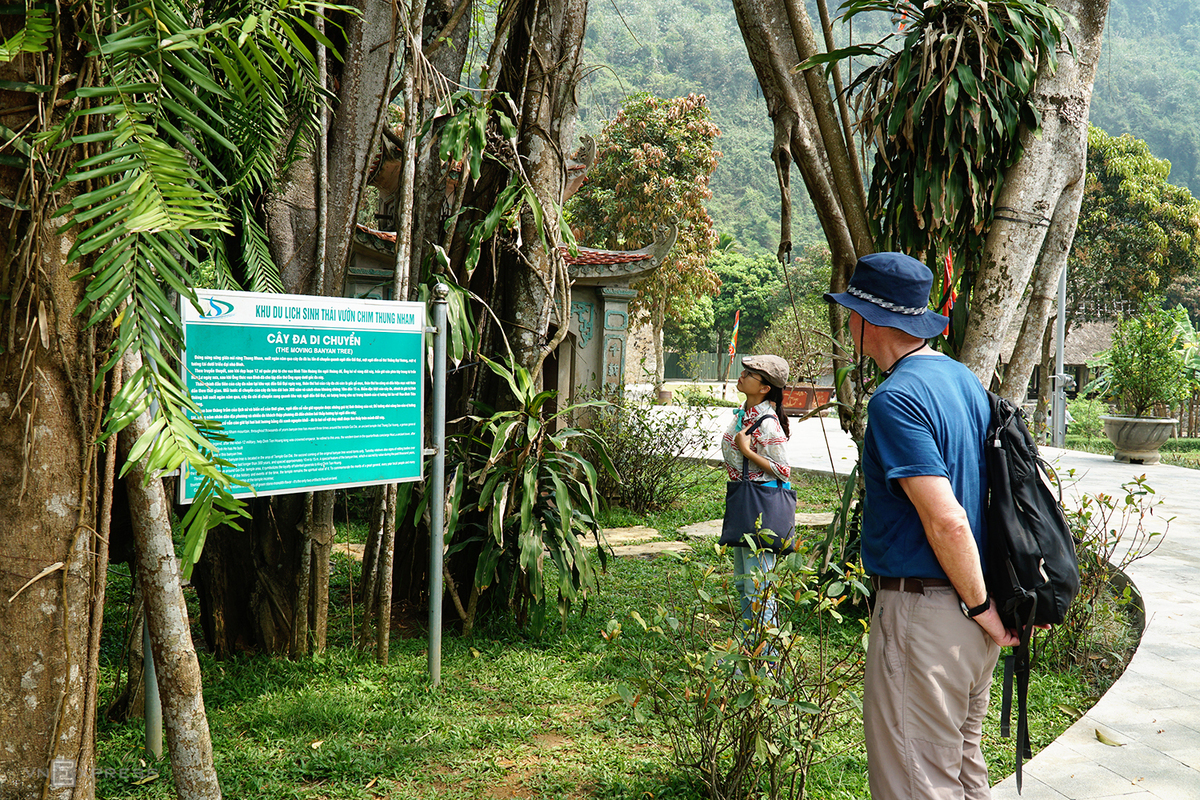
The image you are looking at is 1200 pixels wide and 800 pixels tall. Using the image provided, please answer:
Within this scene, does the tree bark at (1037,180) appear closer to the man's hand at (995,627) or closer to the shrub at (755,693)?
the shrub at (755,693)

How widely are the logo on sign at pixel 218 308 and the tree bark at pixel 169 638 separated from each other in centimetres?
106

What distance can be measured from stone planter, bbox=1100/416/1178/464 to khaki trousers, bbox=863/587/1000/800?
→ 15.8m

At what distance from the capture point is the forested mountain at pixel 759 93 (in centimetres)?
7719

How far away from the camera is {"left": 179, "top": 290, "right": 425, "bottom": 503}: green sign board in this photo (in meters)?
3.14

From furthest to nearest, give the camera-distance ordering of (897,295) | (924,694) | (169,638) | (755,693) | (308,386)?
(308,386)
(755,693)
(897,295)
(924,694)
(169,638)

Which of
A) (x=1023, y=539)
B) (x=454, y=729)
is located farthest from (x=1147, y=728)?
(x=454, y=729)

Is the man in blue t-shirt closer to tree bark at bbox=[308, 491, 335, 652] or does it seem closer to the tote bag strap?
the tote bag strap

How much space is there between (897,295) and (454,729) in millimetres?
2553

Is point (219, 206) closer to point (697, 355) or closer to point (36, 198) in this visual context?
point (36, 198)

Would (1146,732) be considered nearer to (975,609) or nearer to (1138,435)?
(975,609)

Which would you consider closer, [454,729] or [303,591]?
[454,729]

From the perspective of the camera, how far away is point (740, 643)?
2.79m

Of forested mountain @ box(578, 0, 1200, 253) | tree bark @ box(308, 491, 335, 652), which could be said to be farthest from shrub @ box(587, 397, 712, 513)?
forested mountain @ box(578, 0, 1200, 253)

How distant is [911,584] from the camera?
2168mm
